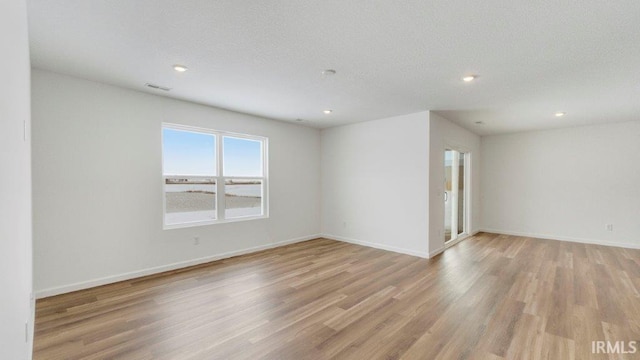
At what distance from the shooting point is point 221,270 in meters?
3.87

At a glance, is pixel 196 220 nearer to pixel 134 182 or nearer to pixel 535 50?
pixel 134 182

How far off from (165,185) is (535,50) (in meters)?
4.58

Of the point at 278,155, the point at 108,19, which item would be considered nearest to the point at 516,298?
the point at 278,155

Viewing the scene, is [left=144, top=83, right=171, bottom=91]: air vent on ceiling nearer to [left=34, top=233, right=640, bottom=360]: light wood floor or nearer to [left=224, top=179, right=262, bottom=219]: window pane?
[left=224, top=179, right=262, bottom=219]: window pane

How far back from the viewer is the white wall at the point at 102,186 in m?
2.97

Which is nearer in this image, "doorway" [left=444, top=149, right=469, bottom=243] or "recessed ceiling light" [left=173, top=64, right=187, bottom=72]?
"recessed ceiling light" [left=173, top=64, right=187, bottom=72]

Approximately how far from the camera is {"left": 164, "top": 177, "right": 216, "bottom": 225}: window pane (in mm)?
3980

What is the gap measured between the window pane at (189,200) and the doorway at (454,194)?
4.44 meters

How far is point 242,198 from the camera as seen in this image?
4.90 metres

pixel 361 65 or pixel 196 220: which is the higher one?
pixel 361 65

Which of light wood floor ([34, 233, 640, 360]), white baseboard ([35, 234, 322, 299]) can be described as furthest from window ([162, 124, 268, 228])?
light wood floor ([34, 233, 640, 360])

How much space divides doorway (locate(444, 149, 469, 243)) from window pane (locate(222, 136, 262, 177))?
12.1 feet

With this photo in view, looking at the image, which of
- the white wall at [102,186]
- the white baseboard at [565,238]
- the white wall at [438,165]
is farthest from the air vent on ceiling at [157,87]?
the white baseboard at [565,238]

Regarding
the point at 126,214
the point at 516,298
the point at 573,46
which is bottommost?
the point at 516,298
